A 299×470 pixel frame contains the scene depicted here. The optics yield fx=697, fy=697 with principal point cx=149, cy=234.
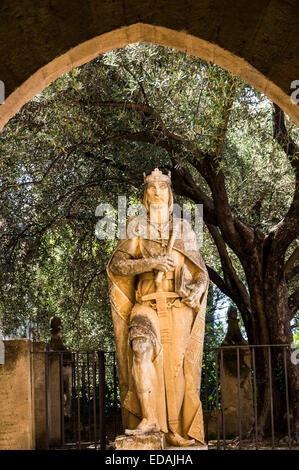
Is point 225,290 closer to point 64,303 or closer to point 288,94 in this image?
point 64,303

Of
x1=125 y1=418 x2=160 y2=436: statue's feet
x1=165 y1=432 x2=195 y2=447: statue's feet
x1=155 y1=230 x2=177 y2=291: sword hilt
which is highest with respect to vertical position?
x1=155 y1=230 x2=177 y2=291: sword hilt

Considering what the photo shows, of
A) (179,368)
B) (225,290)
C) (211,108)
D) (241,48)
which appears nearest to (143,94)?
(211,108)

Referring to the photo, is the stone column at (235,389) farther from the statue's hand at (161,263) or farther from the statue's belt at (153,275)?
the statue's hand at (161,263)

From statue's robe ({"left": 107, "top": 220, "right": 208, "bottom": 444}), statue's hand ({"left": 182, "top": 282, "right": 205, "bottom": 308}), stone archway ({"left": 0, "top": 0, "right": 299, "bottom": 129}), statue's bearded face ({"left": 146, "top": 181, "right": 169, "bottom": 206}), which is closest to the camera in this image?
stone archway ({"left": 0, "top": 0, "right": 299, "bottom": 129})

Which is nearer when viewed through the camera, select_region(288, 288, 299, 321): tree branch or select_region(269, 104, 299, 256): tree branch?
select_region(269, 104, 299, 256): tree branch

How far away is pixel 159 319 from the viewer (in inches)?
266

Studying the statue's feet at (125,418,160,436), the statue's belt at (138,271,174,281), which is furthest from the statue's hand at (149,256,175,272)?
the statue's feet at (125,418,160,436)

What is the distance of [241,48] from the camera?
464cm

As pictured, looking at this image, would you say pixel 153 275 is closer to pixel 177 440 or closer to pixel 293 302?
pixel 177 440

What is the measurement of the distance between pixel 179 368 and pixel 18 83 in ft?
11.1

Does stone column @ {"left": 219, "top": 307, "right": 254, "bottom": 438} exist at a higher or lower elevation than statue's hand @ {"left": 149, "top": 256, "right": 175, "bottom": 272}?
lower

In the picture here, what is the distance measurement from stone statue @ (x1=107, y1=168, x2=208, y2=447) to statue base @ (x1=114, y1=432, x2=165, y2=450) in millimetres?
88

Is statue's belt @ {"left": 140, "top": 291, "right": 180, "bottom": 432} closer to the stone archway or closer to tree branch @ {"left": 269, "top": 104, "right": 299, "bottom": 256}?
the stone archway

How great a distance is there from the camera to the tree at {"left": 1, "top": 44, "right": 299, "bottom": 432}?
9758mm
